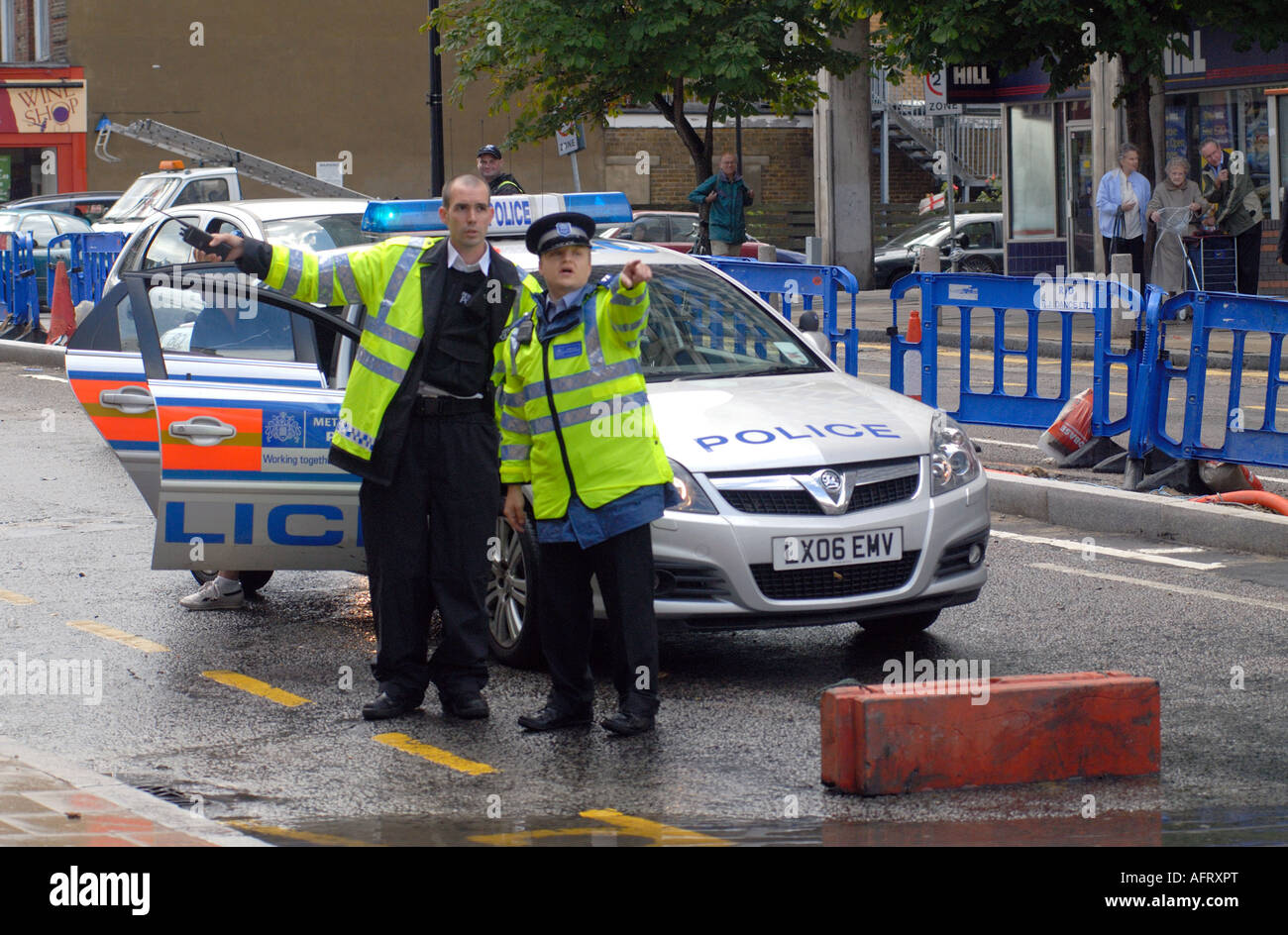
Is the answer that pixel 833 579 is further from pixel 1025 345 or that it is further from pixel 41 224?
pixel 41 224

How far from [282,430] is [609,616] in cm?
185

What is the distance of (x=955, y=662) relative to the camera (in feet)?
24.8

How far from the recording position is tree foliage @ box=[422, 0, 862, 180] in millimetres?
24906

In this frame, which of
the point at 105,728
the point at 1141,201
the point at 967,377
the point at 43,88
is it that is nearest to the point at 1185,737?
the point at 105,728

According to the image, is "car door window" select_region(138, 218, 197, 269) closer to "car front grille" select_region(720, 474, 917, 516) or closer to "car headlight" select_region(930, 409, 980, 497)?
"car headlight" select_region(930, 409, 980, 497)

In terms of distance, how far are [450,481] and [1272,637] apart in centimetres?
349

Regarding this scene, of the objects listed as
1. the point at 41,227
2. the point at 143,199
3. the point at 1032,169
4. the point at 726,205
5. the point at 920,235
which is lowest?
the point at 920,235

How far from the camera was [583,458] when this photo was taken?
6484 mm

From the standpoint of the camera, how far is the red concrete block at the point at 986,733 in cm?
577

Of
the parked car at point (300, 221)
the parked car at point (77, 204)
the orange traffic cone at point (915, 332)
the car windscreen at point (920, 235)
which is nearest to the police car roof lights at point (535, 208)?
the parked car at point (300, 221)

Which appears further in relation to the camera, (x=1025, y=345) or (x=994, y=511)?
(x=1025, y=345)

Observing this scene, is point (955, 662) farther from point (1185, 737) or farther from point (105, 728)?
point (105, 728)

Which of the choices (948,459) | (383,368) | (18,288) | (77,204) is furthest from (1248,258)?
(383,368)

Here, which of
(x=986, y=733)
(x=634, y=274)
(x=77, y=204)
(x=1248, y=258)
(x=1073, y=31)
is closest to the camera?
(x=986, y=733)
